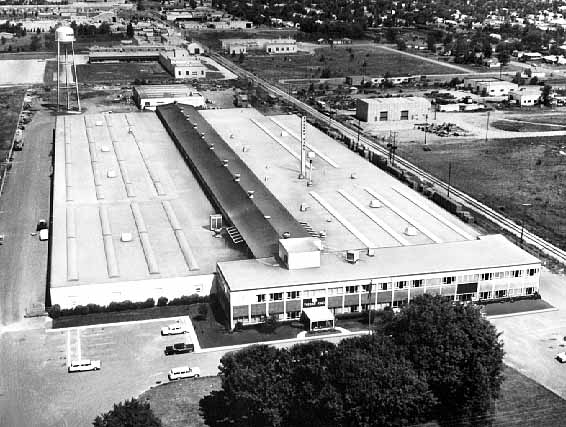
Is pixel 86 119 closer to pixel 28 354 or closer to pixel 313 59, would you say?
pixel 28 354

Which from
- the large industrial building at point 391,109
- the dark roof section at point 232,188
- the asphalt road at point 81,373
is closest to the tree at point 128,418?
A: the asphalt road at point 81,373

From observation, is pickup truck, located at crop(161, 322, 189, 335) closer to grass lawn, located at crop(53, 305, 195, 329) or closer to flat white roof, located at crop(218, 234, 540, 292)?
grass lawn, located at crop(53, 305, 195, 329)

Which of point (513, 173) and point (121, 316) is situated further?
point (513, 173)

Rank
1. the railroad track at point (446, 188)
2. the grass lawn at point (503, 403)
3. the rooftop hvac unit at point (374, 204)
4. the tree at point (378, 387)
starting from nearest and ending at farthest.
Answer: the tree at point (378, 387) → the grass lawn at point (503, 403) → the railroad track at point (446, 188) → the rooftop hvac unit at point (374, 204)

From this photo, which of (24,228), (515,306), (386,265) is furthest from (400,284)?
(24,228)

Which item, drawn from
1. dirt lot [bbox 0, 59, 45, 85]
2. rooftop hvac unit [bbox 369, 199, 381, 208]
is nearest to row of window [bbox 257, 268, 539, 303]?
rooftop hvac unit [bbox 369, 199, 381, 208]

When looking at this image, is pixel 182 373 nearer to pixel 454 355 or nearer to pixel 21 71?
pixel 454 355

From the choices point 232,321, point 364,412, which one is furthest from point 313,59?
point 364,412

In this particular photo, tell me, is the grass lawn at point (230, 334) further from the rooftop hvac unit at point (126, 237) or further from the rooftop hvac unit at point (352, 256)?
the rooftop hvac unit at point (126, 237)
